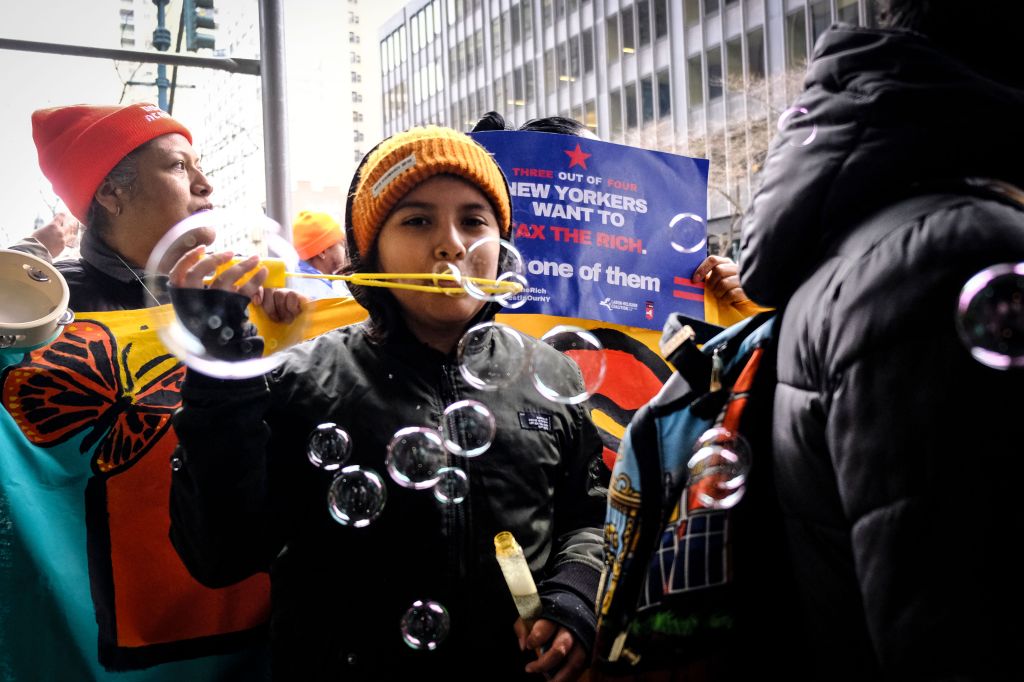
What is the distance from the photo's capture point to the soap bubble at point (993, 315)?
0.89m

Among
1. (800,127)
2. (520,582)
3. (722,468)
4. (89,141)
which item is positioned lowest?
(520,582)

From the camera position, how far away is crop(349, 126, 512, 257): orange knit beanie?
2.05 metres

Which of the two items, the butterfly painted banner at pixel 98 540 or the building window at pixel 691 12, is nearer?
the butterfly painted banner at pixel 98 540

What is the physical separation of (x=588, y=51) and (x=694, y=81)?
836 centimetres

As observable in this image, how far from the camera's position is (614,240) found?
3215mm

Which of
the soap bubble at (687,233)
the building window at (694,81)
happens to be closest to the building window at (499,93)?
the building window at (694,81)

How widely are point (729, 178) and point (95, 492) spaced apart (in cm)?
2313

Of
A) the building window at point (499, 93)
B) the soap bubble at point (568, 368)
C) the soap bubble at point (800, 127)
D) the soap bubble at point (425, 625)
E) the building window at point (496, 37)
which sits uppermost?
the building window at point (496, 37)

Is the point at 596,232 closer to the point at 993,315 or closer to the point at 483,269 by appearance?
the point at 483,269

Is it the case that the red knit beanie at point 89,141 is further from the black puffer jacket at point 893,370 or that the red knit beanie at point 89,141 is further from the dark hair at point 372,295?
the black puffer jacket at point 893,370

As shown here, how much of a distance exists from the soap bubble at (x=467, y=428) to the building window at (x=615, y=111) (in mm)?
34421

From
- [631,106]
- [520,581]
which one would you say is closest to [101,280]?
[520,581]

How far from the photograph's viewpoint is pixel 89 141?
9.70 feet

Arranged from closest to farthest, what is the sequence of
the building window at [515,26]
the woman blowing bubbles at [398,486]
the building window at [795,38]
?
the woman blowing bubbles at [398,486]
the building window at [795,38]
the building window at [515,26]
